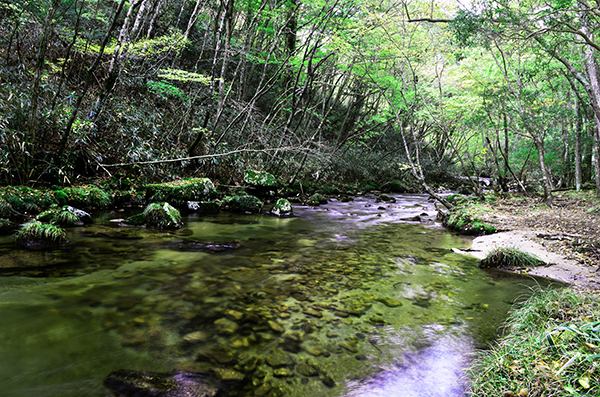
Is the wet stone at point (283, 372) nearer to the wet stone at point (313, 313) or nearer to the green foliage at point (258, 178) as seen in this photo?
the wet stone at point (313, 313)

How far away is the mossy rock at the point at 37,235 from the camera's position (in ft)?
18.2

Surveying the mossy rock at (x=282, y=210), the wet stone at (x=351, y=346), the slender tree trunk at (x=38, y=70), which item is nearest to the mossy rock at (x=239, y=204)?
the mossy rock at (x=282, y=210)

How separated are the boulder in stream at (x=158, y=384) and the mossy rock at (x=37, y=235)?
175 inches

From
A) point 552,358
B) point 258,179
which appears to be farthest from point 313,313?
point 258,179

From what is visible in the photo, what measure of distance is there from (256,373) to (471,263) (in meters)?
5.26

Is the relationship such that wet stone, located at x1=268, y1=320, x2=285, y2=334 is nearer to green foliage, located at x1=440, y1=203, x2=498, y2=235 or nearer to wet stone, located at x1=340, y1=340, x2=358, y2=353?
wet stone, located at x1=340, y1=340, x2=358, y2=353

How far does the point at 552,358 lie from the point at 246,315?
303cm

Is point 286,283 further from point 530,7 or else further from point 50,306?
point 530,7

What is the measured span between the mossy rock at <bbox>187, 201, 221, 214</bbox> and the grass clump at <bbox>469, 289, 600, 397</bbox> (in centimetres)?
928

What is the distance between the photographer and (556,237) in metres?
6.91

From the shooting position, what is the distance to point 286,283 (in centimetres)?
484

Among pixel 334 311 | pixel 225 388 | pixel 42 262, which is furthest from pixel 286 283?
pixel 42 262

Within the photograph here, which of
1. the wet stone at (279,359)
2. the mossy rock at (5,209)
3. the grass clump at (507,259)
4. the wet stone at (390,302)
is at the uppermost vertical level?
the mossy rock at (5,209)

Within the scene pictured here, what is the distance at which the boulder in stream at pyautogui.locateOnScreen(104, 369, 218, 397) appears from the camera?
2.45 meters
